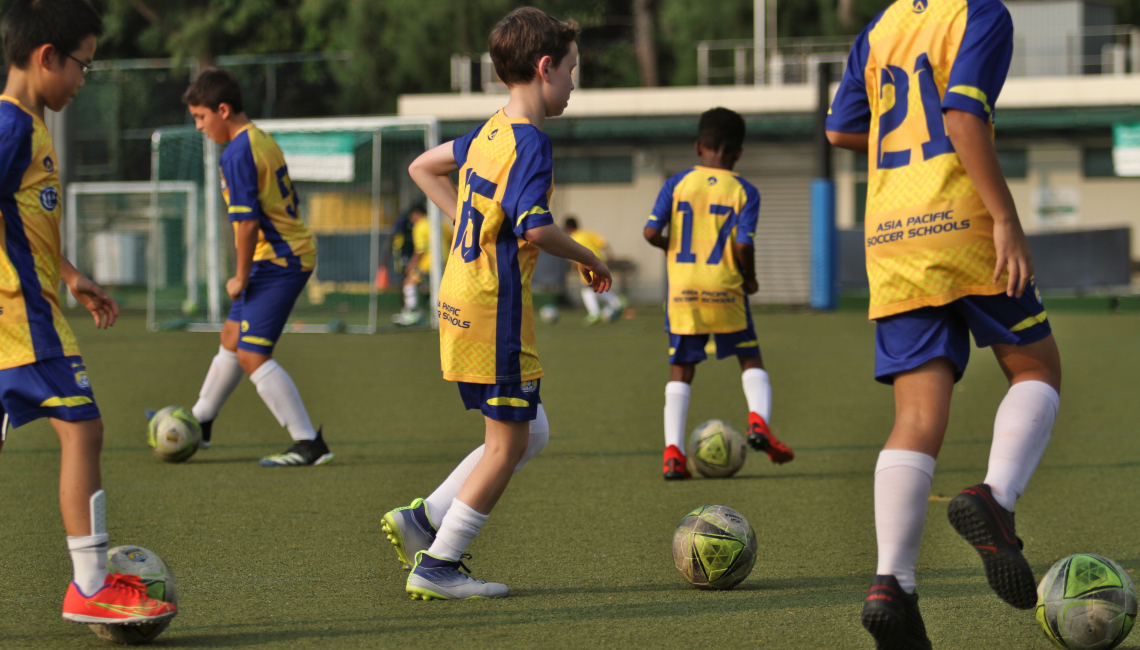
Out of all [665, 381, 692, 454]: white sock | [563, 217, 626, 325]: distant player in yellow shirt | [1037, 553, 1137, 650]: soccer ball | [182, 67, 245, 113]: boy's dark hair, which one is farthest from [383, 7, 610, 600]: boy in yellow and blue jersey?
[563, 217, 626, 325]: distant player in yellow shirt

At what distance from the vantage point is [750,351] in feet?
21.0

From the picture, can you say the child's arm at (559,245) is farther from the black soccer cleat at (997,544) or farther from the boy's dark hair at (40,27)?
the boy's dark hair at (40,27)

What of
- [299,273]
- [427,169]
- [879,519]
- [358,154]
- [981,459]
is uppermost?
[358,154]

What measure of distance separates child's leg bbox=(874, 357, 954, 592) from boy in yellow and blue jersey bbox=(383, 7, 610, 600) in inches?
41.1

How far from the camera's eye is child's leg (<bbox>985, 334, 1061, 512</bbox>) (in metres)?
3.05

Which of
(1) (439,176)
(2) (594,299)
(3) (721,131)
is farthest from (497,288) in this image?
(2) (594,299)

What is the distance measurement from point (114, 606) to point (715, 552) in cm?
178

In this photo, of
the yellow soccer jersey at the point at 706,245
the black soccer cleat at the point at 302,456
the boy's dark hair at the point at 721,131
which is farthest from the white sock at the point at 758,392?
the black soccer cleat at the point at 302,456

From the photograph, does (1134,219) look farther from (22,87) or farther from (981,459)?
(22,87)

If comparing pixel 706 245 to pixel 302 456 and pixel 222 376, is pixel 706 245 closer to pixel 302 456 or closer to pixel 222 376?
pixel 302 456

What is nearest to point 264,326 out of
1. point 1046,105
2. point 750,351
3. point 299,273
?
point 299,273

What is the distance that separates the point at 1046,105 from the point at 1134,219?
9.72 ft

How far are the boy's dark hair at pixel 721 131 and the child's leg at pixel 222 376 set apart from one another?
273cm

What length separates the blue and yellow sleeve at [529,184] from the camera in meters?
3.50
